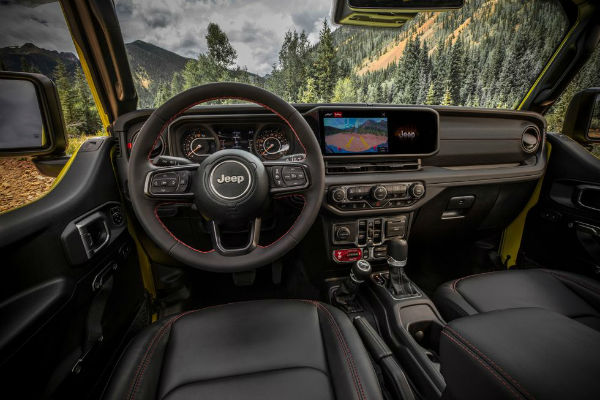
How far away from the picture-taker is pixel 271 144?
175 centimetres

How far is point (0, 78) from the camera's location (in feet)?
3.70

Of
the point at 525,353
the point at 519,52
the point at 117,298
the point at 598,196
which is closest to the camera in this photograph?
the point at 525,353

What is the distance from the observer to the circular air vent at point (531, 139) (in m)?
2.01

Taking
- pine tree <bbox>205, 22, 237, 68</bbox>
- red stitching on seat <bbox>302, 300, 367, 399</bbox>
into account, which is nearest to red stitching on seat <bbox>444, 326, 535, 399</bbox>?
red stitching on seat <bbox>302, 300, 367, 399</bbox>

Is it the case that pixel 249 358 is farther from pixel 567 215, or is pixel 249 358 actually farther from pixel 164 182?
pixel 567 215

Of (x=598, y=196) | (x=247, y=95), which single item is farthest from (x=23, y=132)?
(x=598, y=196)

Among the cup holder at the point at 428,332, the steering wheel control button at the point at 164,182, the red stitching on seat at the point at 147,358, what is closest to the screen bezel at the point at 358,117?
the steering wheel control button at the point at 164,182

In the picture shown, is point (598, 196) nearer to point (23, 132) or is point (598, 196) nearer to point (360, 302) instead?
point (360, 302)

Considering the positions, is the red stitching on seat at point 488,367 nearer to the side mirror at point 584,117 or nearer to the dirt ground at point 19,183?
the dirt ground at point 19,183

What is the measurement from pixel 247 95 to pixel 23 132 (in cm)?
103

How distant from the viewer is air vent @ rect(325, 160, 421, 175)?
1.67 m

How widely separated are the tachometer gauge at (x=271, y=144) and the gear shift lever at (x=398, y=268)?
0.86 meters

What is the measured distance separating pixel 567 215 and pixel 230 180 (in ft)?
7.53

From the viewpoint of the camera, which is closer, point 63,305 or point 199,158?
point 63,305
